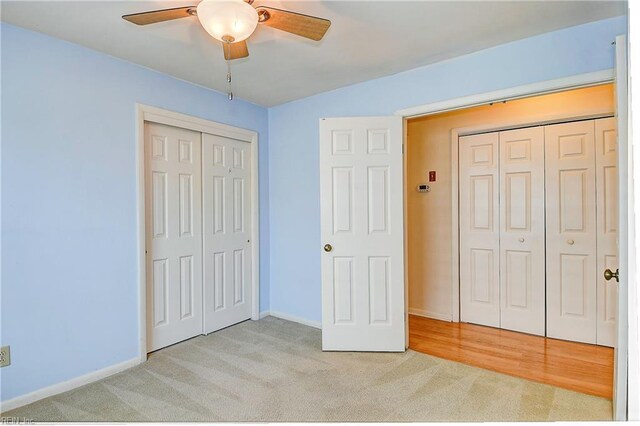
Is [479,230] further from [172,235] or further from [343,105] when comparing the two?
[172,235]

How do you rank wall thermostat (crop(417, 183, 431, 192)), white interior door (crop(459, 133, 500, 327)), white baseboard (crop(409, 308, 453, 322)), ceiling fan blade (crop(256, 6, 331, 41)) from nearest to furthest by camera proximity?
ceiling fan blade (crop(256, 6, 331, 41)) → white interior door (crop(459, 133, 500, 327)) → white baseboard (crop(409, 308, 453, 322)) → wall thermostat (crop(417, 183, 431, 192))

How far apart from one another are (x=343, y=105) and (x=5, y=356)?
3112mm

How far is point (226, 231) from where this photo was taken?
3.47m

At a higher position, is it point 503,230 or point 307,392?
point 503,230

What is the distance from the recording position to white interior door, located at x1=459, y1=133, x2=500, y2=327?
3484mm

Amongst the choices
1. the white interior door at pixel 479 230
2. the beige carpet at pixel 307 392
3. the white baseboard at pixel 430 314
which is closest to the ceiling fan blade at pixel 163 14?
A: the beige carpet at pixel 307 392

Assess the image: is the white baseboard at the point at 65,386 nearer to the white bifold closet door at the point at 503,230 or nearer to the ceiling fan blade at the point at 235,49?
the ceiling fan blade at the point at 235,49

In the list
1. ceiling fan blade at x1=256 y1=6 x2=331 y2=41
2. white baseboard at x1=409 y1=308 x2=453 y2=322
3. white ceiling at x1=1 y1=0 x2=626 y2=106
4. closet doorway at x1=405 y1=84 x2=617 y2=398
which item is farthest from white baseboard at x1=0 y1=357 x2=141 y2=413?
white baseboard at x1=409 y1=308 x2=453 y2=322

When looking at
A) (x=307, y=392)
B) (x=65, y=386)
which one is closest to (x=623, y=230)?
(x=307, y=392)

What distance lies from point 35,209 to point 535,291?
4151 mm

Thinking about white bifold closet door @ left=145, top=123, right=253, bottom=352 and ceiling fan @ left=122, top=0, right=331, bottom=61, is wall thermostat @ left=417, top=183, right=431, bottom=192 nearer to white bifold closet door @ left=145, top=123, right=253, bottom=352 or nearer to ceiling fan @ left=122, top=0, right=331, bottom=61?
white bifold closet door @ left=145, top=123, right=253, bottom=352

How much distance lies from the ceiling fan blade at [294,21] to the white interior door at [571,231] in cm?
264

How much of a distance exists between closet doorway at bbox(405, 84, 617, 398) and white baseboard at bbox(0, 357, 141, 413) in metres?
2.43

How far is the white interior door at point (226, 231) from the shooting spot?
3.29 meters
